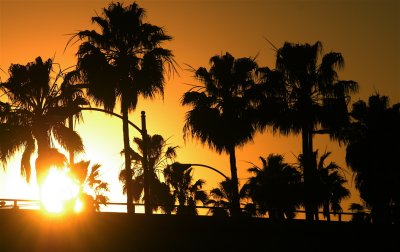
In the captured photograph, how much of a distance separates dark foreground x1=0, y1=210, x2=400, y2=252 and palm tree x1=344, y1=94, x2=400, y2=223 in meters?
15.6

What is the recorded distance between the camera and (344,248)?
72.8 ft

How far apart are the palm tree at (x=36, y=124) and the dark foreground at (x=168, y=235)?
36.0 feet

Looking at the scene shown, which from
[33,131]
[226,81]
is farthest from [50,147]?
[226,81]

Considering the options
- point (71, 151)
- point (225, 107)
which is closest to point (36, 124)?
point (71, 151)

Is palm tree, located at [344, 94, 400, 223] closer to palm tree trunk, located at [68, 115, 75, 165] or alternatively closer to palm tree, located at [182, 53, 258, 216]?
palm tree, located at [182, 53, 258, 216]

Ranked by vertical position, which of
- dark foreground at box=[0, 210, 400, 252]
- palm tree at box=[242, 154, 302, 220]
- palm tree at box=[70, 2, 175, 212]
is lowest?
dark foreground at box=[0, 210, 400, 252]

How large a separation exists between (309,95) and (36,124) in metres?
14.6

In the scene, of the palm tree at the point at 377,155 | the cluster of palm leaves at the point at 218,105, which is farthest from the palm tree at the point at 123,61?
the palm tree at the point at 377,155

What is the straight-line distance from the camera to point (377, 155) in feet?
126

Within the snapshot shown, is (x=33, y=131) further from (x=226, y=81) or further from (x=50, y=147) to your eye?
(x=226, y=81)

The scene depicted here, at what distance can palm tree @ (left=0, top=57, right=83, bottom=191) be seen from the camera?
3409cm

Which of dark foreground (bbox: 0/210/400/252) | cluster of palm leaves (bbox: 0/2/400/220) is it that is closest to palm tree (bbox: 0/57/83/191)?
cluster of palm leaves (bbox: 0/2/400/220)

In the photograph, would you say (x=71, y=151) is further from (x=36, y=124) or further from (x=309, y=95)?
(x=309, y=95)

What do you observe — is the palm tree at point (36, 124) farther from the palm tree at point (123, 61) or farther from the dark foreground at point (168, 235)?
the dark foreground at point (168, 235)
